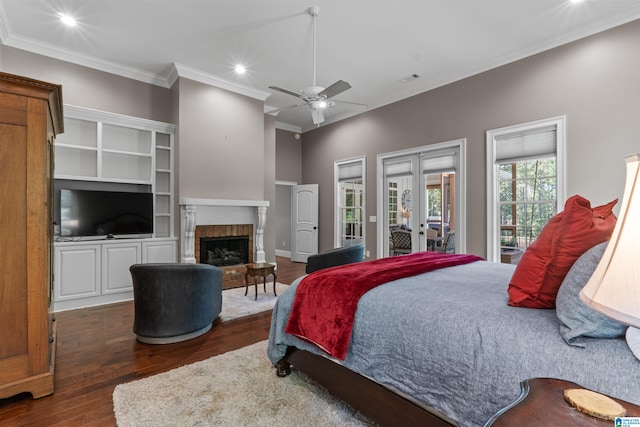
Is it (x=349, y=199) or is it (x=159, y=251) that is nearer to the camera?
(x=159, y=251)

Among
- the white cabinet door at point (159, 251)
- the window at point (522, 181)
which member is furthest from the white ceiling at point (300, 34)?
the white cabinet door at point (159, 251)

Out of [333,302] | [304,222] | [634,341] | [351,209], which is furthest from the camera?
[304,222]

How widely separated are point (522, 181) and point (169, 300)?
4653 mm

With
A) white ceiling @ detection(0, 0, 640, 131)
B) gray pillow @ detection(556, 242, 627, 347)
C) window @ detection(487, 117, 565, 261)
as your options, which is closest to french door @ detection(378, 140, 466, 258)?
window @ detection(487, 117, 565, 261)

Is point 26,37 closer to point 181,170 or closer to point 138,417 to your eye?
point 181,170

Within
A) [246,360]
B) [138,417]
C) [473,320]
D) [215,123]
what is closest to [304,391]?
[246,360]

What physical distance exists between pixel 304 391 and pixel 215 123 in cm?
446

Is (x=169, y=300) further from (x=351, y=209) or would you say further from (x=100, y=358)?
(x=351, y=209)

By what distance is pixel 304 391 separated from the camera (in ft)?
6.86

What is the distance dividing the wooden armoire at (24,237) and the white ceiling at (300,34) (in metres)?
2.06

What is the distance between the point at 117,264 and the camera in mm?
4262

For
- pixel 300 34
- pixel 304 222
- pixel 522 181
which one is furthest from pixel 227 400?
pixel 304 222

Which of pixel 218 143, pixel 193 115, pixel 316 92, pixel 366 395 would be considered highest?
pixel 193 115

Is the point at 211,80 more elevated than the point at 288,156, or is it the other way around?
the point at 211,80
